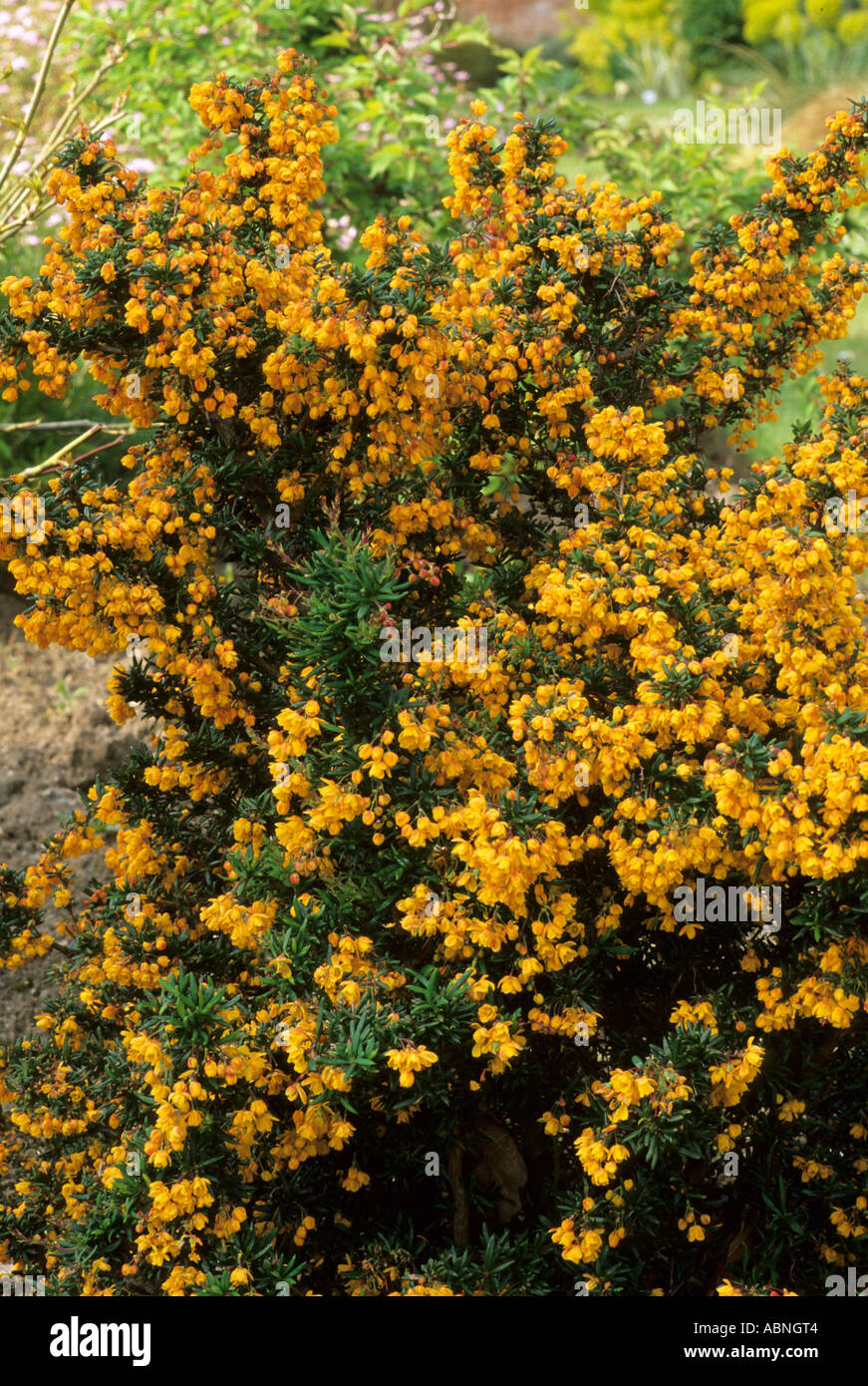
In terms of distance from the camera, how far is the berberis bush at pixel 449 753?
3078 millimetres

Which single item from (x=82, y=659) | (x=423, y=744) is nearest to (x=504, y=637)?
(x=423, y=744)

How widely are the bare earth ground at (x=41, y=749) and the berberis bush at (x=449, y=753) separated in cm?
141

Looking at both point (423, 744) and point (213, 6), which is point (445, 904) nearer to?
point (423, 744)

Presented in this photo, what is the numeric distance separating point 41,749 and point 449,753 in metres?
3.91

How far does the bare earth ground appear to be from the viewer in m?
5.54

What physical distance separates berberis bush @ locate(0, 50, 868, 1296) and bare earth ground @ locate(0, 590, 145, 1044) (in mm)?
1411

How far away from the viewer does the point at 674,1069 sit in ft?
10.1

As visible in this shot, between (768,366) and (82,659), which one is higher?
(768,366)

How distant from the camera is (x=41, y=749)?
6.60 metres

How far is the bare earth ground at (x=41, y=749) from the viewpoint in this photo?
5.54m

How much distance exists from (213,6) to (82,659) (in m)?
3.83

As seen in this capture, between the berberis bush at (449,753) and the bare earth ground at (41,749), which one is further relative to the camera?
the bare earth ground at (41,749)

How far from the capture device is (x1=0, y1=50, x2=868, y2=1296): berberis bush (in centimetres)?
308

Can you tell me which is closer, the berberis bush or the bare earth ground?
the berberis bush
